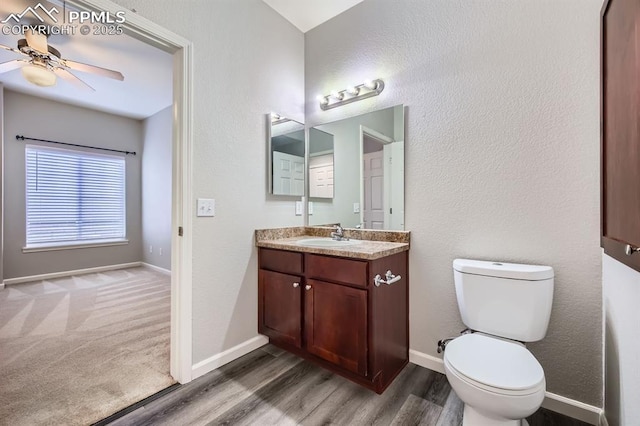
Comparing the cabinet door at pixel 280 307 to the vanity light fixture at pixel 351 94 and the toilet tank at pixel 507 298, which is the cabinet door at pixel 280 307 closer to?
the toilet tank at pixel 507 298

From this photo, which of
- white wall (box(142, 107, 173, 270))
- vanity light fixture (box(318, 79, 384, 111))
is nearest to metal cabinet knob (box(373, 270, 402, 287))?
vanity light fixture (box(318, 79, 384, 111))

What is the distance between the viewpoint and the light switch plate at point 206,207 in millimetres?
1742

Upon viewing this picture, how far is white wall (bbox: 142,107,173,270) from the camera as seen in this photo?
14.1ft

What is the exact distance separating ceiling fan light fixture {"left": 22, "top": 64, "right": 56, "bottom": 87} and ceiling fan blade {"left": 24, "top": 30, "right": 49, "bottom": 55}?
187 millimetres

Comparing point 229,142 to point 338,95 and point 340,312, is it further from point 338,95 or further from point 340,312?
point 340,312

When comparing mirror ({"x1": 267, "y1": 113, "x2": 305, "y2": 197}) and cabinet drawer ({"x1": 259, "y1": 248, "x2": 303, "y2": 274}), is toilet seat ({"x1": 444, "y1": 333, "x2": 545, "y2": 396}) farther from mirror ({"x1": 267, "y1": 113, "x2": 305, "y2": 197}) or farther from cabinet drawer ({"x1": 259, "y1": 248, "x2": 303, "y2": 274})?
mirror ({"x1": 267, "y1": 113, "x2": 305, "y2": 197})

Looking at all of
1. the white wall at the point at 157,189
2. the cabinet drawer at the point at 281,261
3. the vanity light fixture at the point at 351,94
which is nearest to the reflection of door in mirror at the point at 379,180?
the vanity light fixture at the point at 351,94

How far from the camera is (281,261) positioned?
1947mm

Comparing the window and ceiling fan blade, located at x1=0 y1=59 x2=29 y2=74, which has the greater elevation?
ceiling fan blade, located at x1=0 y1=59 x2=29 y2=74

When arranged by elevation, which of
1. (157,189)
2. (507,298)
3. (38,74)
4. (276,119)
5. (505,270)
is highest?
(38,74)

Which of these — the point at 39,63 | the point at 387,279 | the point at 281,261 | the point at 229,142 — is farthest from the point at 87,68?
the point at 387,279

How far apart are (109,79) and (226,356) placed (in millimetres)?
3540

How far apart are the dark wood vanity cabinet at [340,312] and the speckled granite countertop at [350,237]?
0.04 m

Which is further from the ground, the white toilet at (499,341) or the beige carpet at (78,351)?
the white toilet at (499,341)
